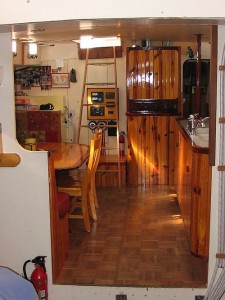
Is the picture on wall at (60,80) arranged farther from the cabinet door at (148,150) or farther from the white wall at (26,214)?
the white wall at (26,214)

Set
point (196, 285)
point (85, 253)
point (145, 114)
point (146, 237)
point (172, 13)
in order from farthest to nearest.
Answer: point (145, 114)
point (146, 237)
point (85, 253)
point (196, 285)
point (172, 13)

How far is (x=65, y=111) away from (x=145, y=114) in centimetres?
143

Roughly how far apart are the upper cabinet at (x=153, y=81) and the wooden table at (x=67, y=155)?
1.53 meters

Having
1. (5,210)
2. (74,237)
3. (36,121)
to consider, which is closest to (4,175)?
(5,210)

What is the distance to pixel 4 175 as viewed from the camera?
3.20m

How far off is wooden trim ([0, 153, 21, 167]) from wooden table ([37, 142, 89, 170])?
33.6 inches

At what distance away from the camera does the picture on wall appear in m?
6.95

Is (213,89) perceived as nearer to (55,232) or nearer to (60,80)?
(55,232)

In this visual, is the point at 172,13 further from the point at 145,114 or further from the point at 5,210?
the point at 145,114

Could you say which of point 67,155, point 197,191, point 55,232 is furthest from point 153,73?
point 55,232

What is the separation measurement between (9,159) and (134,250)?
4.95 feet

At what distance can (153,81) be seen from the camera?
20.6 ft

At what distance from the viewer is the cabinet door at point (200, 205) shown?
3.59 metres

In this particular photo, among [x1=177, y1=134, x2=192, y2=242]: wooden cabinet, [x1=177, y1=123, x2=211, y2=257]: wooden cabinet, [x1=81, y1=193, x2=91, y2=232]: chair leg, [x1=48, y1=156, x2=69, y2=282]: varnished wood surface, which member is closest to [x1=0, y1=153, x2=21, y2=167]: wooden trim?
[x1=48, y1=156, x2=69, y2=282]: varnished wood surface
